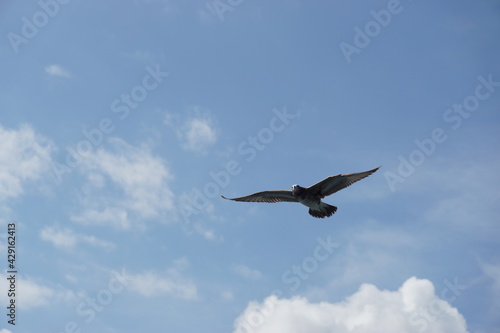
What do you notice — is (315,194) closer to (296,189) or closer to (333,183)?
(296,189)

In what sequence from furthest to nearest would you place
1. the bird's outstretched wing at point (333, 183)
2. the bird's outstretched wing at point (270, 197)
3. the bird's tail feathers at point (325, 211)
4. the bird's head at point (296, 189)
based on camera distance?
the bird's outstretched wing at point (270, 197)
the bird's tail feathers at point (325, 211)
the bird's head at point (296, 189)
the bird's outstretched wing at point (333, 183)

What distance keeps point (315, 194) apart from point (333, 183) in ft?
3.85

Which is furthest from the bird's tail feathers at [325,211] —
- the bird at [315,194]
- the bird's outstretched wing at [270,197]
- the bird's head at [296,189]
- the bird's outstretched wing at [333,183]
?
the bird's head at [296,189]

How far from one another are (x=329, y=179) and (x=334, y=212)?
2.50m

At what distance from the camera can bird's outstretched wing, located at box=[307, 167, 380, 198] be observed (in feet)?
88.5

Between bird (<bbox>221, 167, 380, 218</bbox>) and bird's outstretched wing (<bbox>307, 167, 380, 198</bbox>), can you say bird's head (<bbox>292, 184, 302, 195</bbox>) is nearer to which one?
bird (<bbox>221, 167, 380, 218</bbox>)

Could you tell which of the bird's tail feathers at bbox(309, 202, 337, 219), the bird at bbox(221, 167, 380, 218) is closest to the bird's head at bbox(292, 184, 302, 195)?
the bird at bbox(221, 167, 380, 218)

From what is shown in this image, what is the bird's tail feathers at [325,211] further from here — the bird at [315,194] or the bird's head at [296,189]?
the bird's head at [296,189]

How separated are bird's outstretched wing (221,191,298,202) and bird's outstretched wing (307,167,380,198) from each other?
1496mm

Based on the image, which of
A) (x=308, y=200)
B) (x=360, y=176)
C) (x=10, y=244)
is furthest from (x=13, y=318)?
(x=360, y=176)

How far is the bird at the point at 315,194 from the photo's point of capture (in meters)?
27.3

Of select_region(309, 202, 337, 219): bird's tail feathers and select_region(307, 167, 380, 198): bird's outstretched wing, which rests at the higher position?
select_region(307, 167, 380, 198): bird's outstretched wing

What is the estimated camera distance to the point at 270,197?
96.9 ft

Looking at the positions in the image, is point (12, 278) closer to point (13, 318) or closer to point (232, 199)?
point (13, 318)
